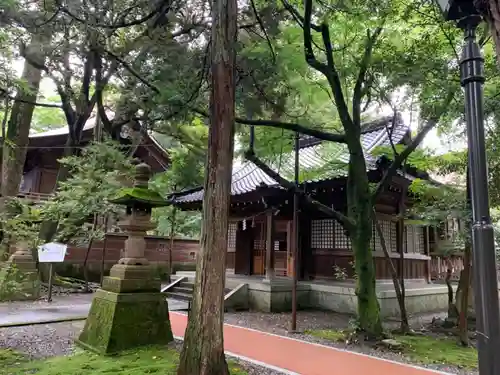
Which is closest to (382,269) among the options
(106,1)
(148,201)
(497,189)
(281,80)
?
(497,189)

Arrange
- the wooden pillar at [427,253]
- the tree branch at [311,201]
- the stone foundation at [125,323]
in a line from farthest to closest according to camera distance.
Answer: the wooden pillar at [427,253] → the tree branch at [311,201] → the stone foundation at [125,323]

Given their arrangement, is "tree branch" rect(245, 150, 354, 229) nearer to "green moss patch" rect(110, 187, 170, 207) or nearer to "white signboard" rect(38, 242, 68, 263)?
"green moss patch" rect(110, 187, 170, 207)

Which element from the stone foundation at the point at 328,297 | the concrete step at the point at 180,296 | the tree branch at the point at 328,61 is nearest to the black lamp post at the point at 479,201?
the tree branch at the point at 328,61

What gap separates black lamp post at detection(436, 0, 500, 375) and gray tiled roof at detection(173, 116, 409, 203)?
21.1 ft

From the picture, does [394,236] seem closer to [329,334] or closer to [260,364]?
[329,334]

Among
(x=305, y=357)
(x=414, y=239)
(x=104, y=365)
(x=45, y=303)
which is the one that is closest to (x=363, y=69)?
(x=305, y=357)

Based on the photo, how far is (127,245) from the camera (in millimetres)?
6621

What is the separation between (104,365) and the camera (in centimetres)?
516

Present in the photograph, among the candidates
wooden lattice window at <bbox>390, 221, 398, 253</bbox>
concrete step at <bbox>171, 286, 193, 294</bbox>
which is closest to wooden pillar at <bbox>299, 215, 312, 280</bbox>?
wooden lattice window at <bbox>390, 221, 398, 253</bbox>

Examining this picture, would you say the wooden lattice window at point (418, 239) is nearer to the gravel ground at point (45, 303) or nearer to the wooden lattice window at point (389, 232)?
the wooden lattice window at point (389, 232)

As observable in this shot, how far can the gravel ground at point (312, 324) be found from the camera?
654cm

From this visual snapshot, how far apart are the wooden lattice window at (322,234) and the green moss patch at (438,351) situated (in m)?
4.54

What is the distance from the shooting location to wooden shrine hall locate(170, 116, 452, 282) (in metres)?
10.5

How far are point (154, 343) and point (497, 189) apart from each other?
7126mm
